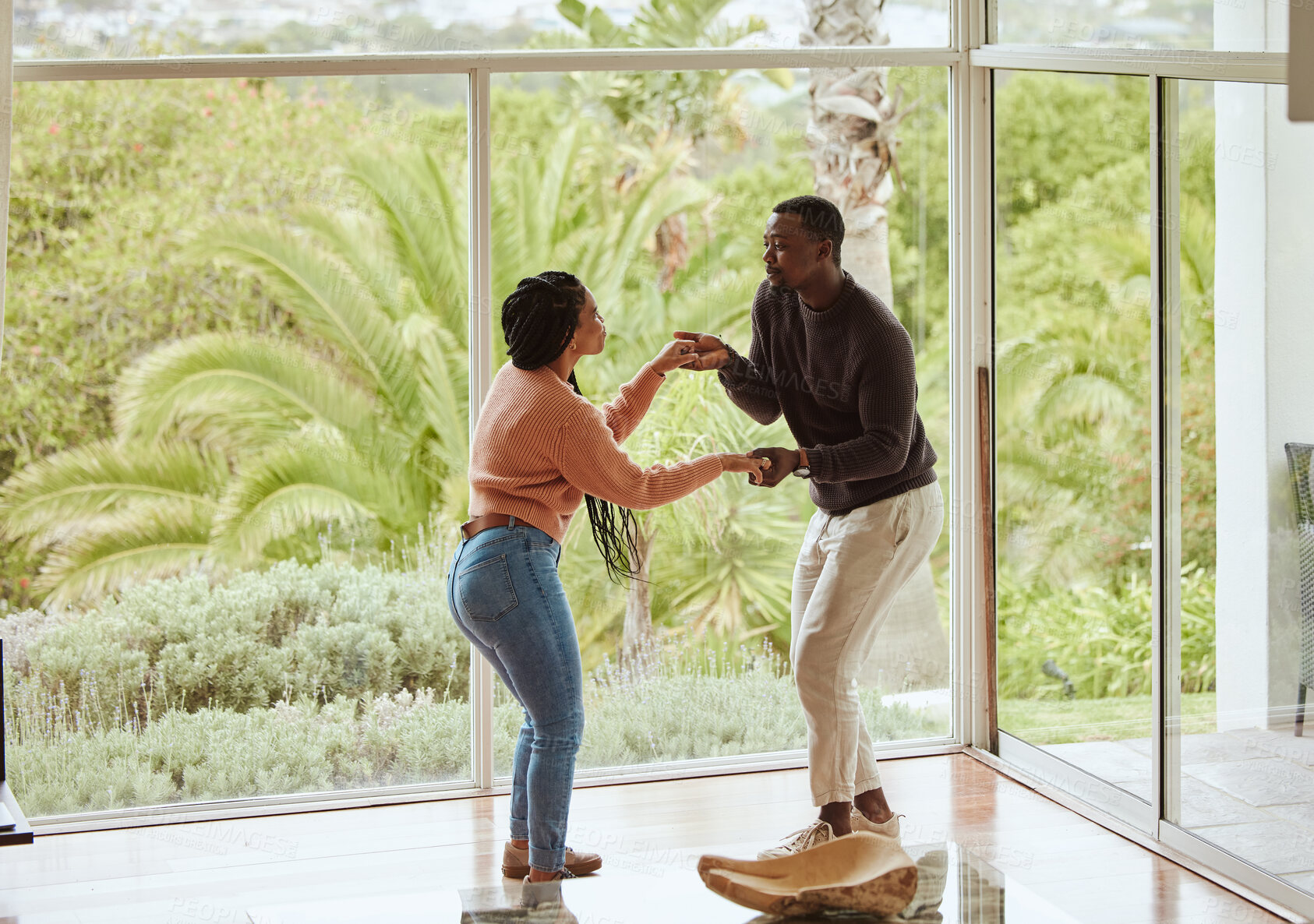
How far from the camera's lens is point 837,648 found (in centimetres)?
315

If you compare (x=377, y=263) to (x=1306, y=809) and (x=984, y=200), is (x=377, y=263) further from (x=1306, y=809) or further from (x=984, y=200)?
(x=1306, y=809)

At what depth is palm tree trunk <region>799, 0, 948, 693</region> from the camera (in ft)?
13.7

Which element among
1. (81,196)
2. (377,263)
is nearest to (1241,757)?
(377,263)

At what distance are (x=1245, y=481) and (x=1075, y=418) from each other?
774 mm

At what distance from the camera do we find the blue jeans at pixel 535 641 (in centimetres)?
279

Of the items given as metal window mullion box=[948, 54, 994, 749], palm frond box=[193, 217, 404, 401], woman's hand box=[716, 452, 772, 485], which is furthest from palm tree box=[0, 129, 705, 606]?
woman's hand box=[716, 452, 772, 485]

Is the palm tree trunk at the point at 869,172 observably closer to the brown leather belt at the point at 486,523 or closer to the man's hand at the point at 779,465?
the man's hand at the point at 779,465

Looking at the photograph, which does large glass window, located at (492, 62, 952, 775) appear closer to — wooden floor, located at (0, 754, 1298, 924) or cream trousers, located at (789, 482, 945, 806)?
wooden floor, located at (0, 754, 1298, 924)

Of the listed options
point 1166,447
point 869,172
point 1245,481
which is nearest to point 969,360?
point 869,172

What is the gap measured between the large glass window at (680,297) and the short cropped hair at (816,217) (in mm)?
992

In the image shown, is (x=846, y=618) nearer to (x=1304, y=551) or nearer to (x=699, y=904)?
(x=699, y=904)

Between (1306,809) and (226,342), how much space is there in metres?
3.26

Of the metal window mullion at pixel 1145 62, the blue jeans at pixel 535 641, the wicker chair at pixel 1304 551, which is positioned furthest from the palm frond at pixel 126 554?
the wicker chair at pixel 1304 551

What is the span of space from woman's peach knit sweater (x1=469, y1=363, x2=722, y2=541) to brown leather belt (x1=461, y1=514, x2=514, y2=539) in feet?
0.04
